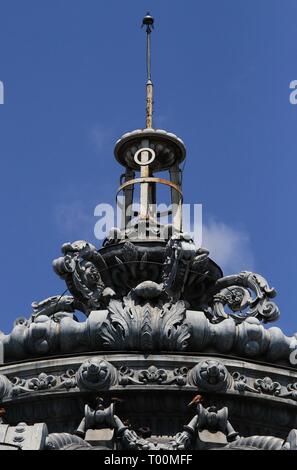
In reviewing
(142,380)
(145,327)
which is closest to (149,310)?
(145,327)

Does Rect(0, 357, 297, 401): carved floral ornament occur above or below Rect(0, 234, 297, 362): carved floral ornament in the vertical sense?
below

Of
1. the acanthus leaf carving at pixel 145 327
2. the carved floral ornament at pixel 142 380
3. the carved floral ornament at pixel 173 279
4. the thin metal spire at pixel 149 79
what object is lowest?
the carved floral ornament at pixel 142 380

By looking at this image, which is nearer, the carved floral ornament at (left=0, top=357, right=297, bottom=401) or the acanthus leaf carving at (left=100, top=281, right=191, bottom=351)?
the carved floral ornament at (left=0, top=357, right=297, bottom=401)

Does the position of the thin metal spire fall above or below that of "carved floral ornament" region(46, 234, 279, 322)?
above

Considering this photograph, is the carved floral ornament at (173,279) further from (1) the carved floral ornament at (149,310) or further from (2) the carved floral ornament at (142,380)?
(2) the carved floral ornament at (142,380)

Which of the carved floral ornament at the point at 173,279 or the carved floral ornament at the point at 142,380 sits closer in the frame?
the carved floral ornament at the point at 142,380

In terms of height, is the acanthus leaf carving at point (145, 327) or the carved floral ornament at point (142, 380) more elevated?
the acanthus leaf carving at point (145, 327)

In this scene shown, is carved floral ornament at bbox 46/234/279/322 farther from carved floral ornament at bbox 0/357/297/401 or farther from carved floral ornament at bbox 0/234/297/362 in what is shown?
carved floral ornament at bbox 0/357/297/401

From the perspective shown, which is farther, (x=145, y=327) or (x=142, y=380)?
(x=145, y=327)

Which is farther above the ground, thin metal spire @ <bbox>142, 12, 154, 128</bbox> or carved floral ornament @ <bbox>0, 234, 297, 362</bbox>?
thin metal spire @ <bbox>142, 12, 154, 128</bbox>

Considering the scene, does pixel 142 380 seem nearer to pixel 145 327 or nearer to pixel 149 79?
pixel 145 327

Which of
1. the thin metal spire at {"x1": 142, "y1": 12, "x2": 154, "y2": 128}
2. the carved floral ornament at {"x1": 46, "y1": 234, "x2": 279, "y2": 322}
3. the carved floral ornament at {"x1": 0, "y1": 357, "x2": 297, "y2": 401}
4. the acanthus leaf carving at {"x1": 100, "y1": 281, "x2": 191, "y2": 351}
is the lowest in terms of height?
the carved floral ornament at {"x1": 0, "y1": 357, "x2": 297, "y2": 401}
